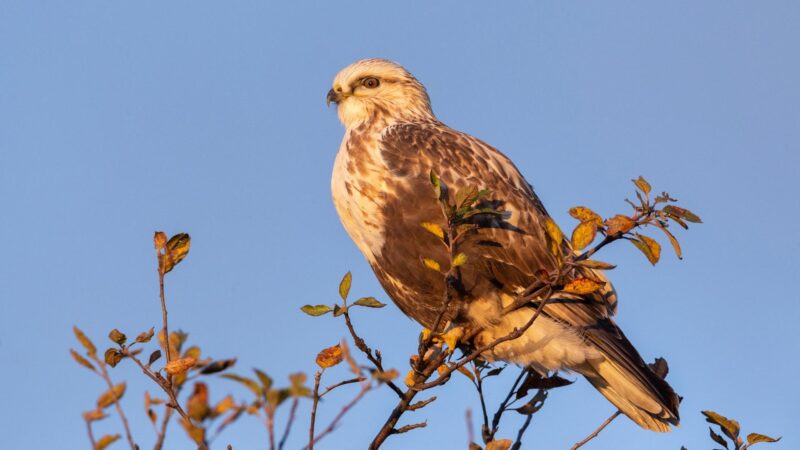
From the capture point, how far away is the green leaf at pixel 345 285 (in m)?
4.53

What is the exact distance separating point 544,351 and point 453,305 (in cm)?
74

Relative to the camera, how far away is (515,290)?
20.2 feet

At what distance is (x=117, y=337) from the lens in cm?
380

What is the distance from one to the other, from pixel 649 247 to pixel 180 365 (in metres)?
2.18

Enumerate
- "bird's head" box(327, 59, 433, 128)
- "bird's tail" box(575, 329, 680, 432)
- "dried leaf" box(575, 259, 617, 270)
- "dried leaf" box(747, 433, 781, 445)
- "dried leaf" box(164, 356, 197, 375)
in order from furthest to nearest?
"bird's head" box(327, 59, 433, 128) → "bird's tail" box(575, 329, 680, 432) → "dried leaf" box(747, 433, 781, 445) → "dried leaf" box(575, 259, 617, 270) → "dried leaf" box(164, 356, 197, 375)

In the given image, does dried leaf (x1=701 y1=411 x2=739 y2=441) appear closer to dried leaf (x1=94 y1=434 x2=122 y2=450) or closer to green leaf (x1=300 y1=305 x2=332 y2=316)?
green leaf (x1=300 y1=305 x2=332 y2=316)

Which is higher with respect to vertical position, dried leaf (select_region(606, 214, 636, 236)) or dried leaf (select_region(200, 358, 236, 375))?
dried leaf (select_region(606, 214, 636, 236))

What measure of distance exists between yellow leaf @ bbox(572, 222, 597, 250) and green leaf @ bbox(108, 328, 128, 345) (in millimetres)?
1935

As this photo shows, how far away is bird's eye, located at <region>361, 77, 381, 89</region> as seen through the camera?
7933mm

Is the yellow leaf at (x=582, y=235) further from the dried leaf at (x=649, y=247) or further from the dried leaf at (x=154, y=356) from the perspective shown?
the dried leaf at (x=154, y=356)

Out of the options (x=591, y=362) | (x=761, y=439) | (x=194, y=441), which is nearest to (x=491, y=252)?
(x=591, y=362)

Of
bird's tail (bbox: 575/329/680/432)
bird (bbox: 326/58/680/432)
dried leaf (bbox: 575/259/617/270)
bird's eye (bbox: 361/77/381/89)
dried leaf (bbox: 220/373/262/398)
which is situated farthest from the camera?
bird's eye (bbox: 361/77/381/89)

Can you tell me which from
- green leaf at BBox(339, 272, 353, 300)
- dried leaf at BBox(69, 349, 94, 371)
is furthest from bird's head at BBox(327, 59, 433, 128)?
dried leaf at BBox(69, 349, 94, 371)

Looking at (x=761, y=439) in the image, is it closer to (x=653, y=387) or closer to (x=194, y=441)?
(x=653, y=387)
